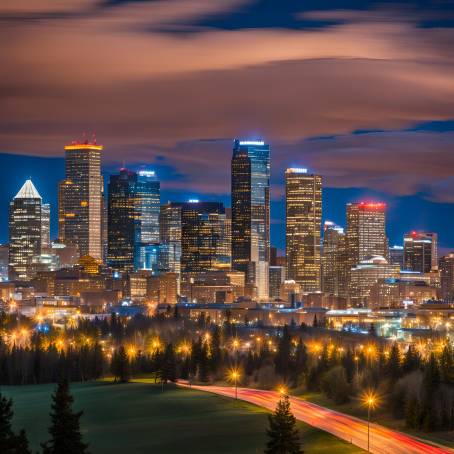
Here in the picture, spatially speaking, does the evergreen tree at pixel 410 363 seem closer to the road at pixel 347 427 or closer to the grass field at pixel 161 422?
the road at pixel 347 427

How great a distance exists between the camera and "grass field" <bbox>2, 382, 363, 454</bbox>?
9712 centimetres

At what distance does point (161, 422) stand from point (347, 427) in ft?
55.9

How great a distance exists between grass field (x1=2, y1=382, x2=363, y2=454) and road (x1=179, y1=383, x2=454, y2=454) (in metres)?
2.13

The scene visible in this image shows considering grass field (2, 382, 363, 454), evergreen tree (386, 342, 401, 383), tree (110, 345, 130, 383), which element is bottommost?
grass field (2, 382, 363, 454)

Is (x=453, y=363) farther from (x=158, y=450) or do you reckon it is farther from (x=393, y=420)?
(x=158, y=450)

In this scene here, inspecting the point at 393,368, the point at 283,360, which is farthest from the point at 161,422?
the point at 283,360

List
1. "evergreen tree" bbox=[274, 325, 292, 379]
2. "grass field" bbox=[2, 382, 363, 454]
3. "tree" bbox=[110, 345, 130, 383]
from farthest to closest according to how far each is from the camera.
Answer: "tree" bbox=[110, 345, 130, 383] < "evergreen tree" bbox=[274, 325, 292, 379] < "grass field" bbox=[2, 382, 363, 454]

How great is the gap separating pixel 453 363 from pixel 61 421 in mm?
68737

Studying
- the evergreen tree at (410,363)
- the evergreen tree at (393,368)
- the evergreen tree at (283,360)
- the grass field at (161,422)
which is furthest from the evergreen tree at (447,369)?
the evergreen tree at (283,360)

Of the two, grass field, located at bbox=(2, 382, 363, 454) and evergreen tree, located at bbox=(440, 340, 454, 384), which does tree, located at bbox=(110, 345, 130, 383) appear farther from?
evergreen tree, located at bbox=(440, 340, 454, 384)

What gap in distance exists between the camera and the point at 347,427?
107m

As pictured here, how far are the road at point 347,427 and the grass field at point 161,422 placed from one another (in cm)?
213

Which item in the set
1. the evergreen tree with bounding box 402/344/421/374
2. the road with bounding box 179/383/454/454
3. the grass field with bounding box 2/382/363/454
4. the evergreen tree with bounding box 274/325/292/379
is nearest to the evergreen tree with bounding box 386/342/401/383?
the evergreen tree with bounding box 402/344/421/374

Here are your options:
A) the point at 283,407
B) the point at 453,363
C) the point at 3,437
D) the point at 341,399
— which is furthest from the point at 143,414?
the point at 3,437
